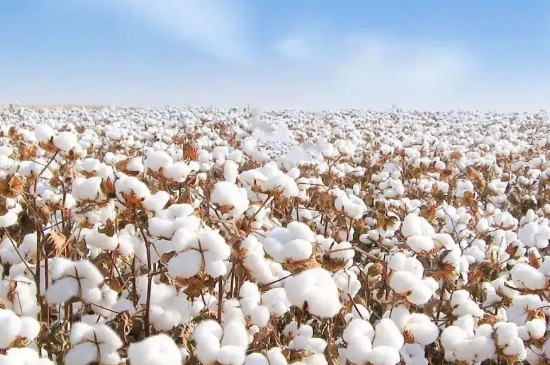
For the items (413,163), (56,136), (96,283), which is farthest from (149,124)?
(96,283)

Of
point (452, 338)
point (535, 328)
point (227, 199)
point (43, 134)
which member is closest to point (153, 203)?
point (227, 199)

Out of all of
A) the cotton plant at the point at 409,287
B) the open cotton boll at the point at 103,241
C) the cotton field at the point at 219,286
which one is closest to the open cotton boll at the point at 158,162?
the cotton field at the point at 219,286

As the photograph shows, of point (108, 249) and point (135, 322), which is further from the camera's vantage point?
point (108, 249)

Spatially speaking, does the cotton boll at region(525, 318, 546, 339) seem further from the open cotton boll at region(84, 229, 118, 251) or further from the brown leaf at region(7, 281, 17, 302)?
the brown leaf at region(7, 281, 17, 302)

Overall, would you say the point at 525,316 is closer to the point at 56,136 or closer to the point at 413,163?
the point at 56,136

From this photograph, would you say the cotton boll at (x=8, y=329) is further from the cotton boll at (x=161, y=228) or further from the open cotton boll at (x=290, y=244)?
the open cotton boll at (x=290, y=244)

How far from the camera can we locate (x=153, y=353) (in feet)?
4.98

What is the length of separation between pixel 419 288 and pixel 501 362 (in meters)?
0.64

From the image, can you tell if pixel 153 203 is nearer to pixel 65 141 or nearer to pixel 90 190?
pixel 90 190

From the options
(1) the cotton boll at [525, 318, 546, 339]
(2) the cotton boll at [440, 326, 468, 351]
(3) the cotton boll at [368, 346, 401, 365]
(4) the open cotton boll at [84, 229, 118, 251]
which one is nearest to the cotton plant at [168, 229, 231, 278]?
(3) the cotton boll at [368, 346, 401, 365]

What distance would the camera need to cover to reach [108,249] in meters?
2.38

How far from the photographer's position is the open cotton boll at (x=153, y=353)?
1.50 metres

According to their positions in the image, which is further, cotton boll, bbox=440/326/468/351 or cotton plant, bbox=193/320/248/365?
cotton boll, bbox=440/326/468/351

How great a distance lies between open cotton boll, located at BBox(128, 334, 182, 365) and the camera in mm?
1503
